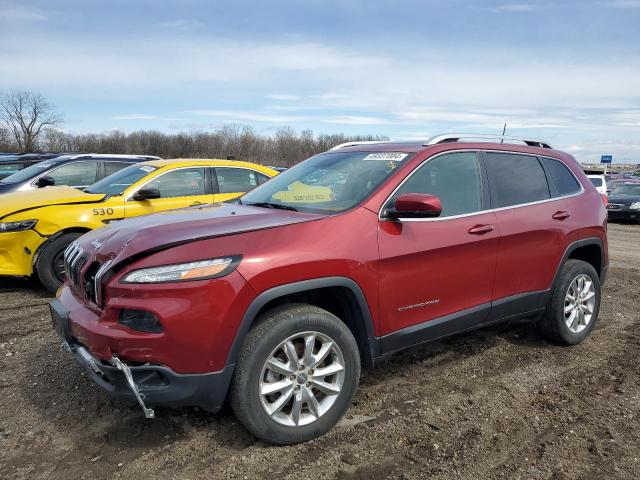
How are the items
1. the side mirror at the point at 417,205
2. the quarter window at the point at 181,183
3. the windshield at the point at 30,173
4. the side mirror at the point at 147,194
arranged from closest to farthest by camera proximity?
the side mirror at the point at 417,205 < the side mirror at the point at 147,194 < the quarter window at the point at 181,183 < the windshield at the point at 30,173

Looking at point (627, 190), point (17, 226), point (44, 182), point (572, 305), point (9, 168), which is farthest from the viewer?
point (627, 190)

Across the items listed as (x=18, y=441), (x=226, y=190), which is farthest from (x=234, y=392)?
(x=226, y=190)

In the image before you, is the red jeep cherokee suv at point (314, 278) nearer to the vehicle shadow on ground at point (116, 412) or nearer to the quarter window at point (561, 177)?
the quarter window at point (561, 177)

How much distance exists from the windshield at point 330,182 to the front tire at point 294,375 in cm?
81

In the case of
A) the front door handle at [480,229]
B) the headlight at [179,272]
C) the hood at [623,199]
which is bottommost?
the hood at [623,199]

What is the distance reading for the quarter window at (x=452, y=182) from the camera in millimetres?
3707

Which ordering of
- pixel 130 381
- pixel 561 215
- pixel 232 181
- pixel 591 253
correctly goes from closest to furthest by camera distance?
1. pixel 130 381
2. pixel 561 215
3. pixel 591 253
4. pixel 232 181

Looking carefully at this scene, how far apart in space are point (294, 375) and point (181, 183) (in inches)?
187

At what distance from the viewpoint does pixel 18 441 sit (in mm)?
3123

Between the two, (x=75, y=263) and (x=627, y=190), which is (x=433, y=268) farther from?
(x=627, y=190)

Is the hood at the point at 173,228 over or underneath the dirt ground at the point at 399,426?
over

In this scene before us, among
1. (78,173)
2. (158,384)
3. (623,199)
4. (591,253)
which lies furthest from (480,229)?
(623,199)

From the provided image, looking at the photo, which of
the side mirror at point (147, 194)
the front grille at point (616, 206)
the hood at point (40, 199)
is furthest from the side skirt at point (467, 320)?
the front grille at point (616, 206)

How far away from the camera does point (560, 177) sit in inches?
188
